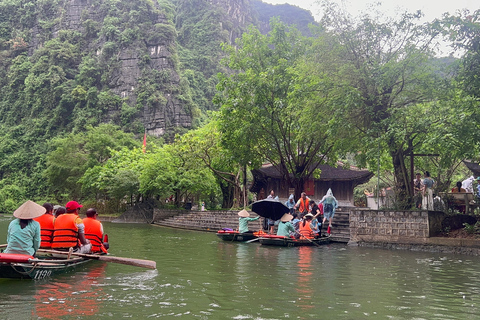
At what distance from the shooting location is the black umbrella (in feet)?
51.1

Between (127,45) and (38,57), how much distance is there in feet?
44.0

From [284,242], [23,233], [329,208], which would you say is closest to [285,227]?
Answer: [284,242]

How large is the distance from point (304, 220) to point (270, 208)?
1.43 m

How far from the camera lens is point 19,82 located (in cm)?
6116

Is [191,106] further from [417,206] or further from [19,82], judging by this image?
[417,206]

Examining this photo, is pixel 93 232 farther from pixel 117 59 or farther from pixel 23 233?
pixel 117 59

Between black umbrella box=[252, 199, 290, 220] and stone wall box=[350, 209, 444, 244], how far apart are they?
2700 millimetres

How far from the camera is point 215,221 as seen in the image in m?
24.2

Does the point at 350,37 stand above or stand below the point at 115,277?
Answer: above

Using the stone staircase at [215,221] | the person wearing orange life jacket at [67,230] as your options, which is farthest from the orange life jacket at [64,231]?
the stone staircase at [215,221]

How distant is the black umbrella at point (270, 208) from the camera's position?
51.1 ft

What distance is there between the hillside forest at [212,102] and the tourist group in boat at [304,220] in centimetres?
275

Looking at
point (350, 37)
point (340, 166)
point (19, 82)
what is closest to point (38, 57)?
point (19, 82)

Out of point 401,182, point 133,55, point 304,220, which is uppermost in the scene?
point 133,55
